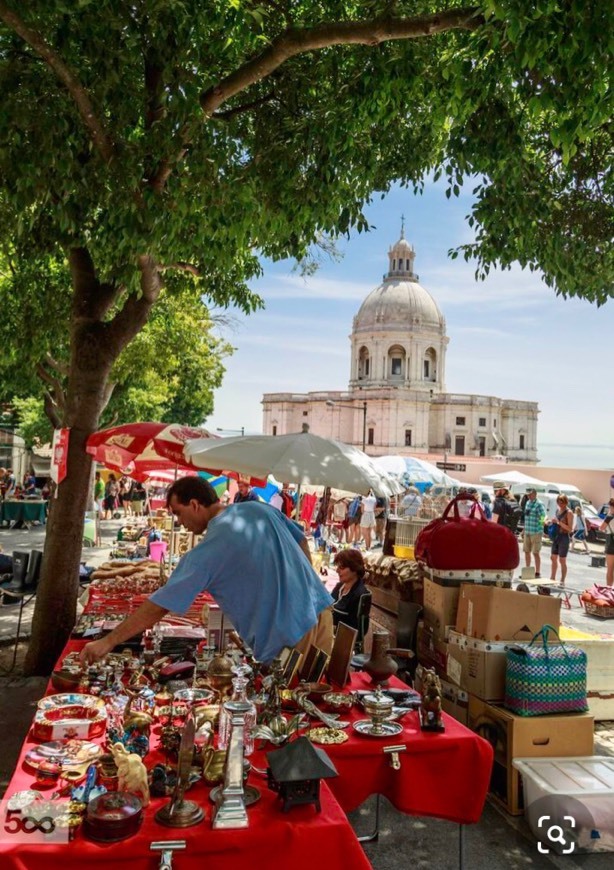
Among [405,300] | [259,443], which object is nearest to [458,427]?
[405,300]

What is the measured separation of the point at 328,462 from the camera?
22.6ft

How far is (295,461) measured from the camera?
6.77 meters

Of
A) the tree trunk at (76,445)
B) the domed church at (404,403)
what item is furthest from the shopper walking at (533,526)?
the domed church at (404,403)

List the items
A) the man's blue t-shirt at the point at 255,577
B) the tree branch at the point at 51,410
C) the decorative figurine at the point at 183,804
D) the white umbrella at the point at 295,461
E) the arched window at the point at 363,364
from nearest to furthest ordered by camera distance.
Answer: the decorative figurine at the point at 183,804
the man's blue t-shirt at the point at 255,577
the white umbrella at the point at 295,461
the tree branch at the point at 51,410
the arched window at the point at 363,364

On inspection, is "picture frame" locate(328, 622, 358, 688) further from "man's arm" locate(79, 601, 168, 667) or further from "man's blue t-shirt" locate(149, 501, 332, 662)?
"man's arm" locate(79, 601, 168, 667)

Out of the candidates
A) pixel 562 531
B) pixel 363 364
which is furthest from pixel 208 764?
pixel 363 364

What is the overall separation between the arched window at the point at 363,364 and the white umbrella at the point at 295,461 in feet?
281

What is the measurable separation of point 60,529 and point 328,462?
2692 millimetres

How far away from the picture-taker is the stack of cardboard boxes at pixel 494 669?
4371 millimetres

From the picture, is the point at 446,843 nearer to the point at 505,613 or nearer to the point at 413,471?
the point at 505,613

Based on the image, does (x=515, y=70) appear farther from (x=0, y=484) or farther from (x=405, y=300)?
(x=405, y=300)

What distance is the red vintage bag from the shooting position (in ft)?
18.0

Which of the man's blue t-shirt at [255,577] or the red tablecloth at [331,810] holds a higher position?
the man's blue t-shirt at [255,577]

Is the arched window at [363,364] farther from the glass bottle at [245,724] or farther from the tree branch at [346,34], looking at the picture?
the glass bottle at [245,724]
